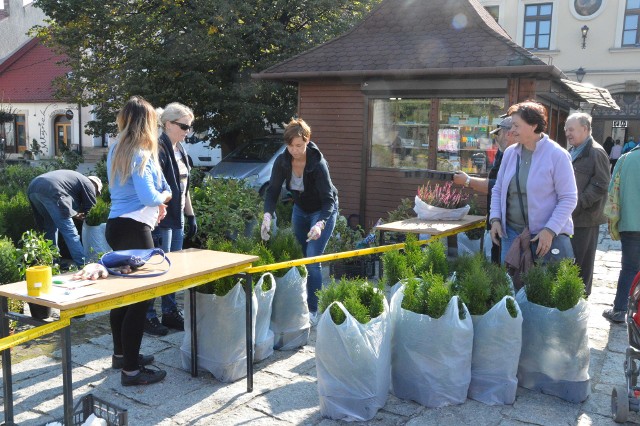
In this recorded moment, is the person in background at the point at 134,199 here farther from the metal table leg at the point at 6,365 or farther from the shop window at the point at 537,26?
the shop window at the point at 537,26

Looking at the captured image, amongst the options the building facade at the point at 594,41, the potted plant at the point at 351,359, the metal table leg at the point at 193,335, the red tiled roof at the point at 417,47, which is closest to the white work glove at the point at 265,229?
the metal table leg at the point at 193,335

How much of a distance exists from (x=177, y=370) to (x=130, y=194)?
51.1 inches

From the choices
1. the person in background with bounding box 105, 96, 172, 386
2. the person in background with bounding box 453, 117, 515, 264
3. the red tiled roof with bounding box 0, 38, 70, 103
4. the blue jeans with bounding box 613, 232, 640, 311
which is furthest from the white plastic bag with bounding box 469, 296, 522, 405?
the red tiled roof with bounding box 0, 38, 70, 103

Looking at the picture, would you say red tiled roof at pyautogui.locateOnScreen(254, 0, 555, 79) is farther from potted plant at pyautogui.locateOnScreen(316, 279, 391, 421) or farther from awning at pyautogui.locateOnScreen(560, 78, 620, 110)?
potted plant at pyautogui.locateOnScreen(316, 279, 391, 421)

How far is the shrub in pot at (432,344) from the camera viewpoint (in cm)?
354

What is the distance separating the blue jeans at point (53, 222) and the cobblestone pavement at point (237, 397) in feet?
6.35

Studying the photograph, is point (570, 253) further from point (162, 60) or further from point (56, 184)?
point (162, 60)

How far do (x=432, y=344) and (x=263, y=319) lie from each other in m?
1.31

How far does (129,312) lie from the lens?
12.5 ft

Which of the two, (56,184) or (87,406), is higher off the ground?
(56,184)

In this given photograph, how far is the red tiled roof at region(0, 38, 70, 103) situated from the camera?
3244cm

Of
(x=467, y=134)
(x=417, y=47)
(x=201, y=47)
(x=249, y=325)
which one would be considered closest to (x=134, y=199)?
(x=249, y=325)

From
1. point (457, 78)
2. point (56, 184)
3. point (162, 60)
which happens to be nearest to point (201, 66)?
point (162, 60)

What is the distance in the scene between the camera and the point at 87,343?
189 inches
